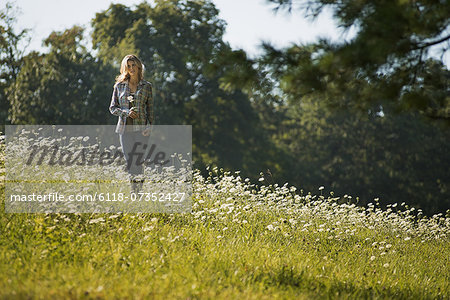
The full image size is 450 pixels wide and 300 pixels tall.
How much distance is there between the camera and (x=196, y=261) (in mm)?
4465

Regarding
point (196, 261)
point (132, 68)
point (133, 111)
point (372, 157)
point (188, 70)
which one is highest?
point (188, 70)

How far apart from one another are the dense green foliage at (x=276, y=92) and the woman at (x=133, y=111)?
1.60m

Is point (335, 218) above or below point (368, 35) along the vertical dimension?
below

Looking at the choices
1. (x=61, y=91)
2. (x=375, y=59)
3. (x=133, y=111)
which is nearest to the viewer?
(x=375, y=59)

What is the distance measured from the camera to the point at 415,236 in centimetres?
822

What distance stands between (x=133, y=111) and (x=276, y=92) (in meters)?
2.32

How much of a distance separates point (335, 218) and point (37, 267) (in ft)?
16.4

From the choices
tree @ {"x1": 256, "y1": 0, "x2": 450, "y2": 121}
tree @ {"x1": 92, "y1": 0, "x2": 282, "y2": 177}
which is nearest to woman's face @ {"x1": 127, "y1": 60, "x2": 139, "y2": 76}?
tree @ {"x1": 256, "y1": 0, "x2": 450, "y2": 121}

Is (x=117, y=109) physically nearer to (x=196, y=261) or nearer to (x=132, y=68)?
(x=132, y=68)

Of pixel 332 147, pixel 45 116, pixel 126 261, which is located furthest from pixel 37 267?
pixel 332 147

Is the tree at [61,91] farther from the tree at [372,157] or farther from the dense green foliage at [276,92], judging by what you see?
the tree at [372,157]

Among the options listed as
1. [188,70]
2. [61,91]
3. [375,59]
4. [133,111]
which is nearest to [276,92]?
[375,59]

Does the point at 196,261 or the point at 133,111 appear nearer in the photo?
the point at 196,261

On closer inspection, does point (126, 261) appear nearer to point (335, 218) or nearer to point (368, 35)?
point (368, 35)
